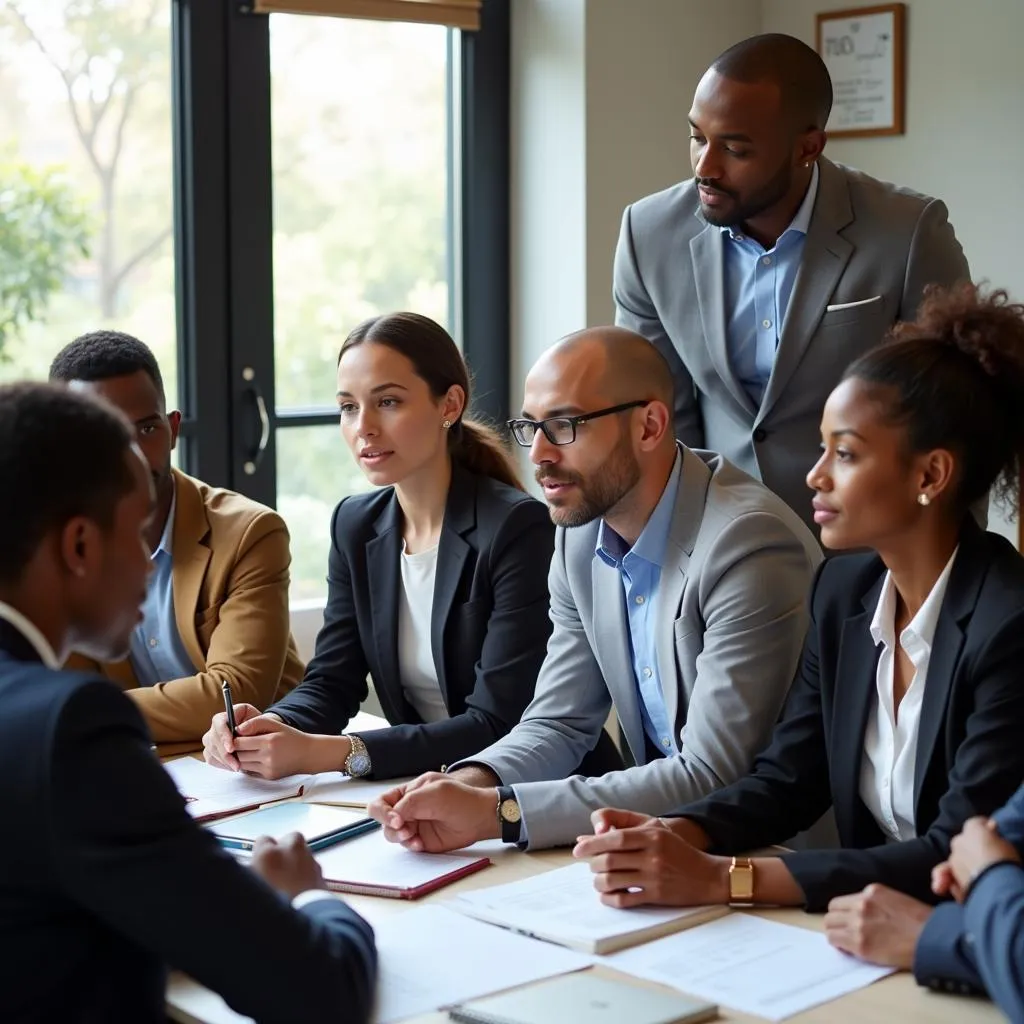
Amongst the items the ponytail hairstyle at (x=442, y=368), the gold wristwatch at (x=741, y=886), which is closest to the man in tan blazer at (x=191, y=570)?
the ponytail hairstyle at (x=442, y=368)

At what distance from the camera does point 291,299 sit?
4.39m

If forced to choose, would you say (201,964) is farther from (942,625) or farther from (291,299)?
(291,299)

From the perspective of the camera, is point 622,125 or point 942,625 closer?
point 942,625

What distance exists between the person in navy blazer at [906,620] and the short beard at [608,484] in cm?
40

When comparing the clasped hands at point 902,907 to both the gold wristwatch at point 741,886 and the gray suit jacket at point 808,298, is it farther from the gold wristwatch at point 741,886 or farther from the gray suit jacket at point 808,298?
the gray suit jacket at point 808,298

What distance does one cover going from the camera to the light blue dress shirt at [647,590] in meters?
2.44

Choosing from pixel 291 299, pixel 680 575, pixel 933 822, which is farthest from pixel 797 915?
pixel 291 299

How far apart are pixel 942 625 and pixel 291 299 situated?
9.10ft

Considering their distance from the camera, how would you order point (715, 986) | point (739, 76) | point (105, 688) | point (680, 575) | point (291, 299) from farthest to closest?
point (291, 299) < point (739, 76) < point (680, 575) < point (715, 986) < point (105, 688)

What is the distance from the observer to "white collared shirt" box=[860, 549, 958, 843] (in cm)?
202

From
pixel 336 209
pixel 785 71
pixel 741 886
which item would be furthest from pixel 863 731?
pixel 336 209

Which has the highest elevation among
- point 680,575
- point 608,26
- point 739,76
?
point 608,26

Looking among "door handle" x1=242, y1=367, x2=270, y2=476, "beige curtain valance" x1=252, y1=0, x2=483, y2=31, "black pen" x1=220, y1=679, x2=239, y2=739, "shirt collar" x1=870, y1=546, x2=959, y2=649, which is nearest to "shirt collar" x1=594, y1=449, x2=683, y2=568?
"shirt collar" x1=870, y1=546, x2=959, y2=649

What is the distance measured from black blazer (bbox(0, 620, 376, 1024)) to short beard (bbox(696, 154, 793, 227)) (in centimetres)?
173
